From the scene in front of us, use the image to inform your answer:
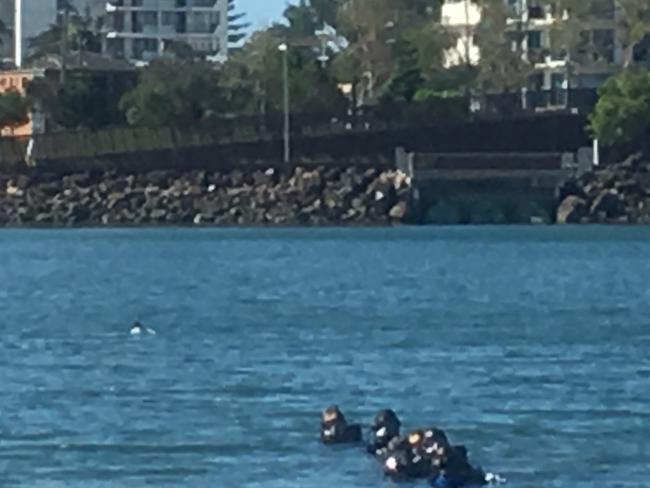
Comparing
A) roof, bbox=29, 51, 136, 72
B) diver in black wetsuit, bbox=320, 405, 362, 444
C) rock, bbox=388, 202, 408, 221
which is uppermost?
roof, bbox=29, 51, 136, 72

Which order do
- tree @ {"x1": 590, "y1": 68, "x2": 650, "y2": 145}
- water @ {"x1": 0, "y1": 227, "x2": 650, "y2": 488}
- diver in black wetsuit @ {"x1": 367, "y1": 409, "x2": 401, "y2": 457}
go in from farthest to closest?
tree @ {"x1": 590, "y1": 68, "x2": 650, "y2": 145}, water @ {"x1": 0, "y1": 227, "x2": 650, "y2": 488}, diver in black wetsuit @ {"x1": 367, "y1": 409, "x2": 401, "y2": 457}

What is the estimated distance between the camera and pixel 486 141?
134000 millimetres

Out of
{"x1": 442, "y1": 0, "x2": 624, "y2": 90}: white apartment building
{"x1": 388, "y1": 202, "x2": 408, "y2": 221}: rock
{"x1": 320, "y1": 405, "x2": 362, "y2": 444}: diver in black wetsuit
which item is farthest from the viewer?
{"x1": 442, "y1": 0, "x2": 624, "y2": 90}: white apartment building

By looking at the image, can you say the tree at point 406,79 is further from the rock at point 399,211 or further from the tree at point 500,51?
the rock at point 399,211

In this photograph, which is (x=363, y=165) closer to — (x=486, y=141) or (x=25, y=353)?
(x=486, y=141)

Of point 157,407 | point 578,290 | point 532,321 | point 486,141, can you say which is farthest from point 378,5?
point 157,407

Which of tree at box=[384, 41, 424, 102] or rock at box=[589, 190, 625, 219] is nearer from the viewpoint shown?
rock at box=[589, 190, 625, 219]

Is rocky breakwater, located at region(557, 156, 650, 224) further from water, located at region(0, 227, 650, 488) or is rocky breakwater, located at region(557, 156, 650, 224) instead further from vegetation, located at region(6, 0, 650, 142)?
water, located at region(0, 227, 650, 488)

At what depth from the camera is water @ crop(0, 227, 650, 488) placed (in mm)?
42469

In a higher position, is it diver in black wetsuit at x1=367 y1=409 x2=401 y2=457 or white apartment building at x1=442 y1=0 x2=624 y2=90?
white apartment building at x1=442 y1=0 x2=624 y2=90

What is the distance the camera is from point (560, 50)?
5960 inches

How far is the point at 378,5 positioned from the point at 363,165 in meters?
34.0

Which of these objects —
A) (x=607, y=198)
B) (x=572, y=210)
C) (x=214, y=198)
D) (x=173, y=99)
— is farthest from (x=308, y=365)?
(x=173, y=99)

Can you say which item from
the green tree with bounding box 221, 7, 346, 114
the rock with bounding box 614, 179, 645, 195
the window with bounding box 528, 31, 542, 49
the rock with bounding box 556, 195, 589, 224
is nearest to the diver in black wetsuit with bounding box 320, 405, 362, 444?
the rock with bounding box 556, 195, 589, 224
